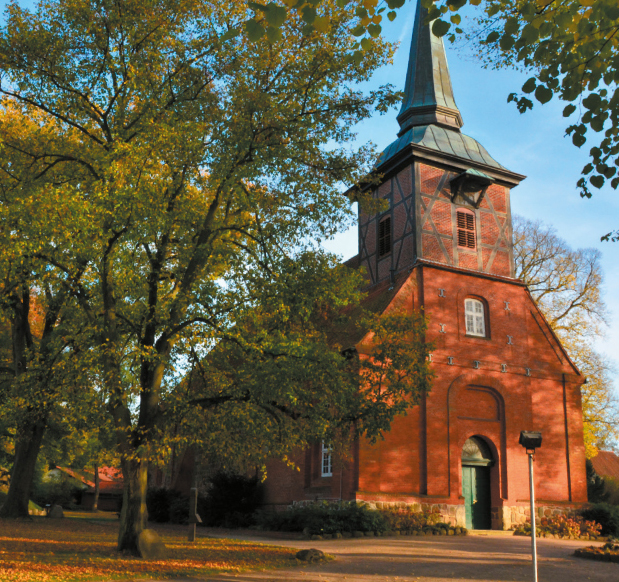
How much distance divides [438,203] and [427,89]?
6561 millimetres

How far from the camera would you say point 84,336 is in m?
13.4

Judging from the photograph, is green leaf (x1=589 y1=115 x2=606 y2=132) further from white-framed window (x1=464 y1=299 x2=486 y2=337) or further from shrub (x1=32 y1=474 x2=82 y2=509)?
shrub (x1=32 y1=474 x2=82 y2=509)

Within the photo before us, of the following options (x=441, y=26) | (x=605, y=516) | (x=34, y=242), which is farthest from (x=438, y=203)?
(x=441, y=26)

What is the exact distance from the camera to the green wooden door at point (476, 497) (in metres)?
21.7

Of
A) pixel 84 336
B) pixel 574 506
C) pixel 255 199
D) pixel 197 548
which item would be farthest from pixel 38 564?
A: pixel 574 506

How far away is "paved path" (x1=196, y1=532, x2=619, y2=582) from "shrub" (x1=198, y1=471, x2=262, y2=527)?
7218mm

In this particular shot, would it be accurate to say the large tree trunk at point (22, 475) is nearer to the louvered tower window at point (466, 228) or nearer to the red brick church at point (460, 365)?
the red brick church at point (460, 365)

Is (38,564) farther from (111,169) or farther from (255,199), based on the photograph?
(255,199)

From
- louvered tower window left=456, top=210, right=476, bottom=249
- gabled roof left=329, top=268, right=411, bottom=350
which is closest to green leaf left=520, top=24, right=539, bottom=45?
gabled roof left=329, top=268, right=411, bottom=350

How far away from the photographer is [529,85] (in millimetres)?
6582

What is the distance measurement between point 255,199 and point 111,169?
9.92 ft

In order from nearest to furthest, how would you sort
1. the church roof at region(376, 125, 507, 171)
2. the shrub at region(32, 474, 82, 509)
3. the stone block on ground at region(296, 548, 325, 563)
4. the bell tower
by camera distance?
the stone block on ground at region(296, 548, 325, 563)
the bell tower
the church roof at region(376, 125, 507, 171)
the shrub at region(32, 474, 82, 509)

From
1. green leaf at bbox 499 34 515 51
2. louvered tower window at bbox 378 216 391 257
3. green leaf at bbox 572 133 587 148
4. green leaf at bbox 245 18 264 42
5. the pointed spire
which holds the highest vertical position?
the pointed spire

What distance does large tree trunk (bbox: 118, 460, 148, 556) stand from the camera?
37.0 ft
